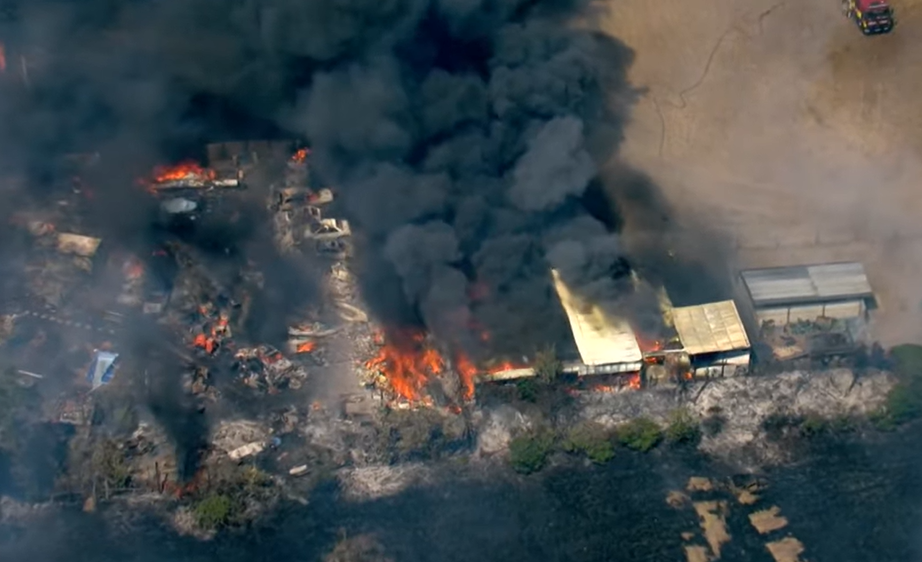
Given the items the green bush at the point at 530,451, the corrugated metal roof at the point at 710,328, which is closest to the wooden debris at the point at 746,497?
the corrugated metal roof at the point at 710,328

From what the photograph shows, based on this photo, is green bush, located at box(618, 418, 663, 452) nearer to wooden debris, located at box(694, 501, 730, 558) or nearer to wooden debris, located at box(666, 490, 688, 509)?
wooden debris, located at box(666, 490, 688, 509)

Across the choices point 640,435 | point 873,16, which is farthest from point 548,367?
point 873,16

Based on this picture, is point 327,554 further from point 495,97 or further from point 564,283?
point 495,97

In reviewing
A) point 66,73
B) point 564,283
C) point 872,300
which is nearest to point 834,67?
point 872,300

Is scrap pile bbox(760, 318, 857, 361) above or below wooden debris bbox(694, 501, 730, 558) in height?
above

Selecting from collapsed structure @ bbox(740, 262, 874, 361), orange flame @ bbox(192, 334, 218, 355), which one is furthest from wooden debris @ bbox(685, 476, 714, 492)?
orange flame @ bbox(192, 334, 218, 355)

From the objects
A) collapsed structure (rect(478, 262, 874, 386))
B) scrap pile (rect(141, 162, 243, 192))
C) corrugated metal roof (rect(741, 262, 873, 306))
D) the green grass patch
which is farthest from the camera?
scrap pile (rect(141, 162, 243, 192))

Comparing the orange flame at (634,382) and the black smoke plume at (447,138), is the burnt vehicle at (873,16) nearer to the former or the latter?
the black smoke plume at (447,138)
